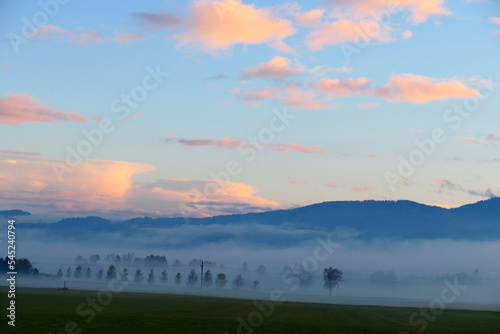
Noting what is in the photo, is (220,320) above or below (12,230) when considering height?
below

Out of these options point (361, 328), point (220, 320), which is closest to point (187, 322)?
point (220, 320)

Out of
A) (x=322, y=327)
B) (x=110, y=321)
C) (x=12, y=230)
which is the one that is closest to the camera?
(x=12, y=230)

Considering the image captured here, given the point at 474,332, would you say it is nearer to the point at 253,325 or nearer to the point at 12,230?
the point at 253,325

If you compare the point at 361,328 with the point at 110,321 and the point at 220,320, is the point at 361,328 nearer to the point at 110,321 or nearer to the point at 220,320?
the point at 220,320

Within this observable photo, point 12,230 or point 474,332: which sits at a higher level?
point 12,230

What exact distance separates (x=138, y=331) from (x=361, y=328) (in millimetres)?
42214

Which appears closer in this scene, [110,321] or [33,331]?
[33,331]

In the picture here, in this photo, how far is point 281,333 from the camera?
9769 cm

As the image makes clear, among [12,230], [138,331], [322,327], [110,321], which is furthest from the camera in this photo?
[322,327]

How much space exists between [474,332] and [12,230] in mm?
83691

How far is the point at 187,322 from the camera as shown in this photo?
10738 centimetres

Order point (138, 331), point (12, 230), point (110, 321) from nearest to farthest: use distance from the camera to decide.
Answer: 1. point (12, 230)
2. point (138, 331)
3. point (110, 321)

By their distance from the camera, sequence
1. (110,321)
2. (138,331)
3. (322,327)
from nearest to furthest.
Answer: (138,331) → (110,321) → (322,327)

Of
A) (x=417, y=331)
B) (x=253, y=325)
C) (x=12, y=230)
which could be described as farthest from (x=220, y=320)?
(x=12, y=230)
